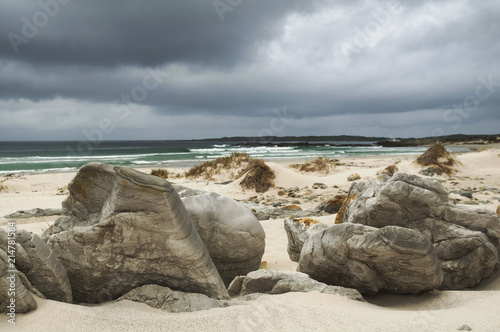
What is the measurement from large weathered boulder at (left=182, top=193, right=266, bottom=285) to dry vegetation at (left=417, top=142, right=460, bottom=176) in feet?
46.5

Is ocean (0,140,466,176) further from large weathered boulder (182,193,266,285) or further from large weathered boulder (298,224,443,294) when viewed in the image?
large weathered boulder (298,224,443,294)

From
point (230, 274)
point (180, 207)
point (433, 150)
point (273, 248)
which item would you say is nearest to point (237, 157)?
point (433, 150)

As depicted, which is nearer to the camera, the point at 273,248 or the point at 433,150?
the point at 273,248

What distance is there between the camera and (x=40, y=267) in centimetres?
263

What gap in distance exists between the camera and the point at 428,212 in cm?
407

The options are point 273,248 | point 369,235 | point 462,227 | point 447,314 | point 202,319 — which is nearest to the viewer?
point 202,319

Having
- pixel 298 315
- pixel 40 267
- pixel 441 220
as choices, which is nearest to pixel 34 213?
pixel 40 267

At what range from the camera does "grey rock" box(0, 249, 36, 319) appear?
2.23 meters

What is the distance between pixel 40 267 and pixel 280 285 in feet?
6.73

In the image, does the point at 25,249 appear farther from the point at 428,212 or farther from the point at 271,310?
the point at 428,212

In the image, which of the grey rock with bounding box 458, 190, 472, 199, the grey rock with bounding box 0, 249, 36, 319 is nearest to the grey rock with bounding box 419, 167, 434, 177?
the grey rock with bounding box 458, 190, 472, 199

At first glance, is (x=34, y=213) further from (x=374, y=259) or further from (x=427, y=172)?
(x=427, y=172)

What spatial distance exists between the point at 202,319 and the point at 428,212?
301cm

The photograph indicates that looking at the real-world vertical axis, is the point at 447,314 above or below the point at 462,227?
below
